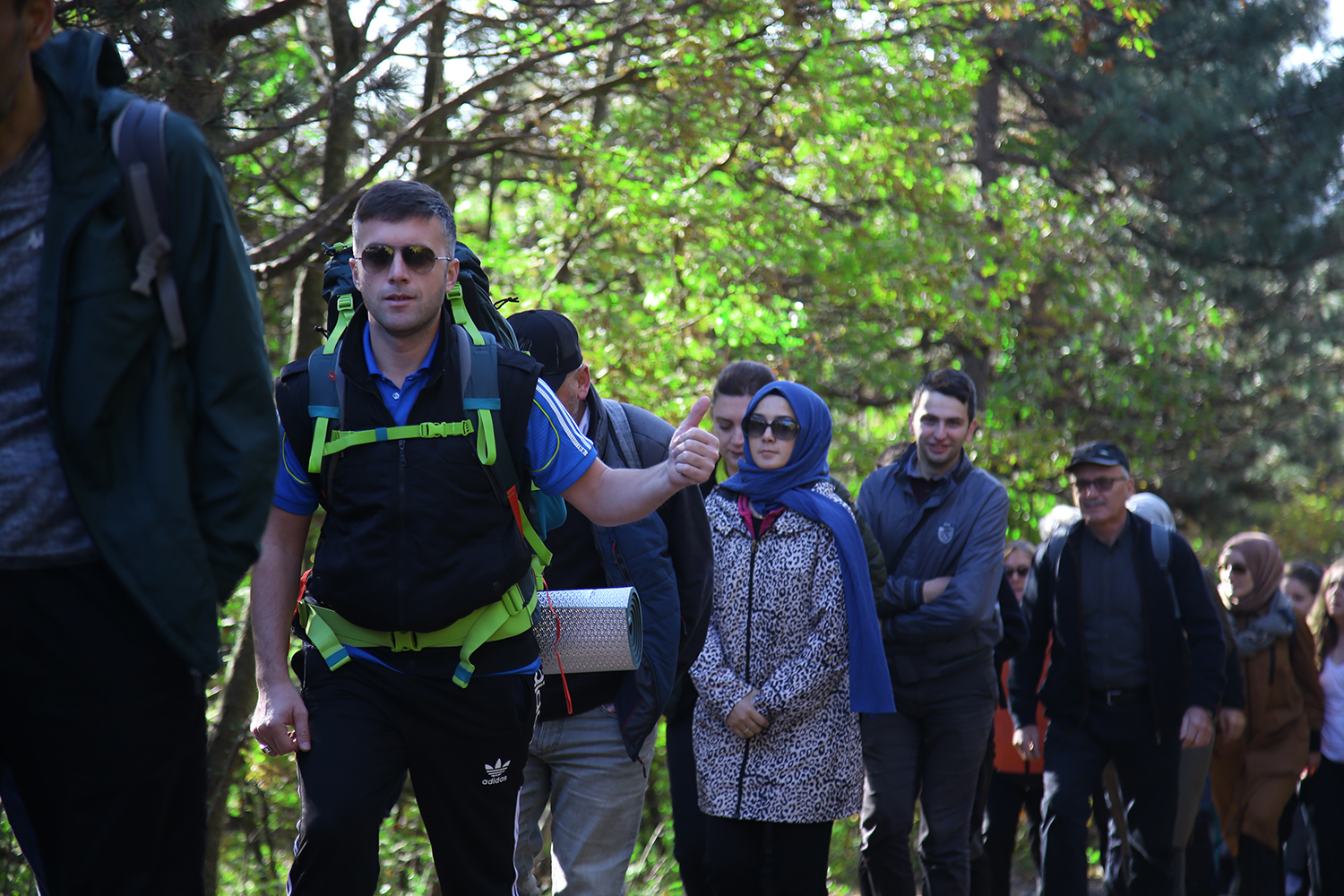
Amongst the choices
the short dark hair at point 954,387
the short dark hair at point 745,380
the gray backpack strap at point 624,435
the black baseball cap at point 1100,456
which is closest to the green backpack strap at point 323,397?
the gray backpack strap at point 624,435

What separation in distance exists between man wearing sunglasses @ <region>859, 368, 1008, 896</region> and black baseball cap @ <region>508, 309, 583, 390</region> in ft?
6.61

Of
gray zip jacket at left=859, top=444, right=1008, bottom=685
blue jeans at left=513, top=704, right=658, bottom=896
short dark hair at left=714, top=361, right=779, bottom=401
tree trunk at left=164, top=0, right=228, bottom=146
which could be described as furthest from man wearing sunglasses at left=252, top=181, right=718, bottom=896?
gray zip jacket at left=859, top=444, right=1008, bottom=685

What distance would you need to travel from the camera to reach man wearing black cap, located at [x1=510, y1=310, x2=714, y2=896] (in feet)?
12.9

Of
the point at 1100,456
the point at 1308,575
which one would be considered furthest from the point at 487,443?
the point at 1308,575

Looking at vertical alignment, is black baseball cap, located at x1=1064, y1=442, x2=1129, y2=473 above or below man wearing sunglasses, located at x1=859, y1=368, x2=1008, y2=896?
above

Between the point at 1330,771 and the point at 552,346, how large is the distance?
5035mm

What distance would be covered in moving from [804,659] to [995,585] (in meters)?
1.37

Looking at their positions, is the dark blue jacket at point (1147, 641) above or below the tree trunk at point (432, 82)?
below

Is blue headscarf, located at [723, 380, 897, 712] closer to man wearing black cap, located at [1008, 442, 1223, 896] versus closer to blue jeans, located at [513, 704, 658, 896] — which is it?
blue jeans, located at [513, 704, 658, 896]

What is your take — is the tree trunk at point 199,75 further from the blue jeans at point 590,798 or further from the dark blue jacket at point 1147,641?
the dark blue jacket at point 1147,641

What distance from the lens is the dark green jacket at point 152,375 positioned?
1.94 m

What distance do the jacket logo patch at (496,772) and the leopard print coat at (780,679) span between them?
4.92 ft

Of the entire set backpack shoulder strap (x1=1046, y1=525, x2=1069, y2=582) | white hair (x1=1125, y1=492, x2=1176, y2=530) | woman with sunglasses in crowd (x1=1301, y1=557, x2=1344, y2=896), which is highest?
white hair (x1=1125, y1=492, x2=1176, y2=530)

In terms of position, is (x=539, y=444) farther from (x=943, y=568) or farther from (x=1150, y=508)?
(x=1150, y=508)
